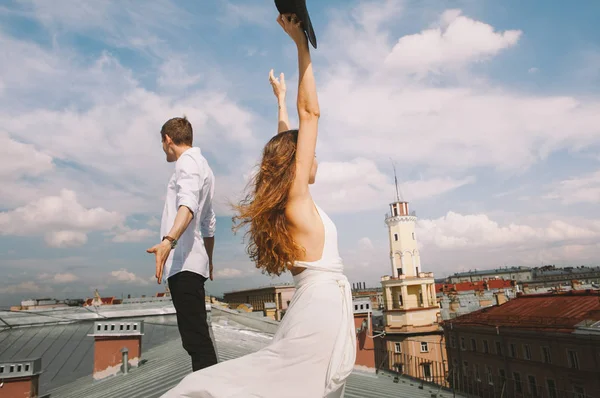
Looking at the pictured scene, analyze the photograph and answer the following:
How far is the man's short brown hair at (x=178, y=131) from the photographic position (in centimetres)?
343

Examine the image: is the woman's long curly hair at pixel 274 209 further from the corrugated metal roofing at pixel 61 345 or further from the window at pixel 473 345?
the window at pixel 473 345

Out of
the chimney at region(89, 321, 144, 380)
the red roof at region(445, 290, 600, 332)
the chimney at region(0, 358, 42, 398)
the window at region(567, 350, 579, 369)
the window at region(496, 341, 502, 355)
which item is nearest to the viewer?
the chimney at region(0, 358, 42, 398)

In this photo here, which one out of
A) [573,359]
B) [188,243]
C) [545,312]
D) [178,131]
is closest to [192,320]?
[188,243]

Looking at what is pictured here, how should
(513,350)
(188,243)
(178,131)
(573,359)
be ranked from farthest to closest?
(513,350) → (573,359) → (178,131) → (188,243)

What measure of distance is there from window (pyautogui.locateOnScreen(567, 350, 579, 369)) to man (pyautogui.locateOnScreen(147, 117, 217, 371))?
25.7m

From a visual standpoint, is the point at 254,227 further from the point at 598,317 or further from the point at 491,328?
the point at 491,328

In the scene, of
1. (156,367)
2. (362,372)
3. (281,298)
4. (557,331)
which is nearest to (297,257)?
(156,367)

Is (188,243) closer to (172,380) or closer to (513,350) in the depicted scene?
(172,380)

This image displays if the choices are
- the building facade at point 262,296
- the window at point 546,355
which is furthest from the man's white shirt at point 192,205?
the building facade at point 262,296

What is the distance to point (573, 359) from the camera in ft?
77.0

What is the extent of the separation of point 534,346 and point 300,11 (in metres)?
29.6

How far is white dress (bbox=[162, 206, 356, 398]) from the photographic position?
83.5 inches

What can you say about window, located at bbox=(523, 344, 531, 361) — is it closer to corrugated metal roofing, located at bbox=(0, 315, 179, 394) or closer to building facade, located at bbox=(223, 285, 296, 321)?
corrugated metal roofing, located at bbox=(0, 315, 179, 394)

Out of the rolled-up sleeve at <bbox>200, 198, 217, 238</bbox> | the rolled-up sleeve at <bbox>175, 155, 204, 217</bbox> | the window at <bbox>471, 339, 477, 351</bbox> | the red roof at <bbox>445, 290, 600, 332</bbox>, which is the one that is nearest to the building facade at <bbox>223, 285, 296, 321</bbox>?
the window at <bbox>471, 339, 477, 351</bbox>
